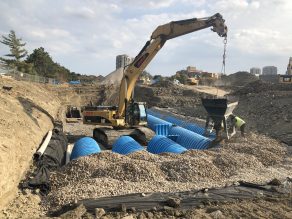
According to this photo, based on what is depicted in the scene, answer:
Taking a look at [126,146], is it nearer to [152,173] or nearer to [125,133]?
[125,133]

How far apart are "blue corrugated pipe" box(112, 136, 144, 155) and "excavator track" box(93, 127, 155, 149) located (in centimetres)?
86

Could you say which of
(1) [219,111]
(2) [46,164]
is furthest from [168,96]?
(2) [46,164]

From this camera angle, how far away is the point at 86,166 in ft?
34.7

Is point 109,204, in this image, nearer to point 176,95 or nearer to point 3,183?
point 3,183

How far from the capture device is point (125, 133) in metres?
16.9

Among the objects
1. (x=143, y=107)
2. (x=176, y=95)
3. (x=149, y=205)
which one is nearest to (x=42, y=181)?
(x=149, y=205)

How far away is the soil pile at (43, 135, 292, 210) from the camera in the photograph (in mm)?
9023

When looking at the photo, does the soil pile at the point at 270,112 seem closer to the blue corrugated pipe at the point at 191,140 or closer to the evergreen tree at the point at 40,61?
the blue corrugated pipe at the point at 191,140

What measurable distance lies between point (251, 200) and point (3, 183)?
5.60 meters

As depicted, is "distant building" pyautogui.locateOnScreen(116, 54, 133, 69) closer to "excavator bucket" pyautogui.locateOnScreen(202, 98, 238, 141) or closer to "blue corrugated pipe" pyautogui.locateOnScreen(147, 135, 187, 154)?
"excavator bucket" pyautogui.locateOnScreen(202, 98, 238, 141)

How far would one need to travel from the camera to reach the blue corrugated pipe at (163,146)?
1372cm

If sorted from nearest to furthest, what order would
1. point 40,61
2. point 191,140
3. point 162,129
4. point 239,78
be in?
1. point 191,140
2. point 162,129
3. point 40,61
4. point 239,78

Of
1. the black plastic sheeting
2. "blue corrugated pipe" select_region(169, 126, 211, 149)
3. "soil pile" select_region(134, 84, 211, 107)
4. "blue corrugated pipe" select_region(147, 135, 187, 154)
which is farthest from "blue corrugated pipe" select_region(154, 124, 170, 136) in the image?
"soil pile" select_region(134, 84, 211, 107)

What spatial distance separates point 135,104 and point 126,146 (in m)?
3.64
